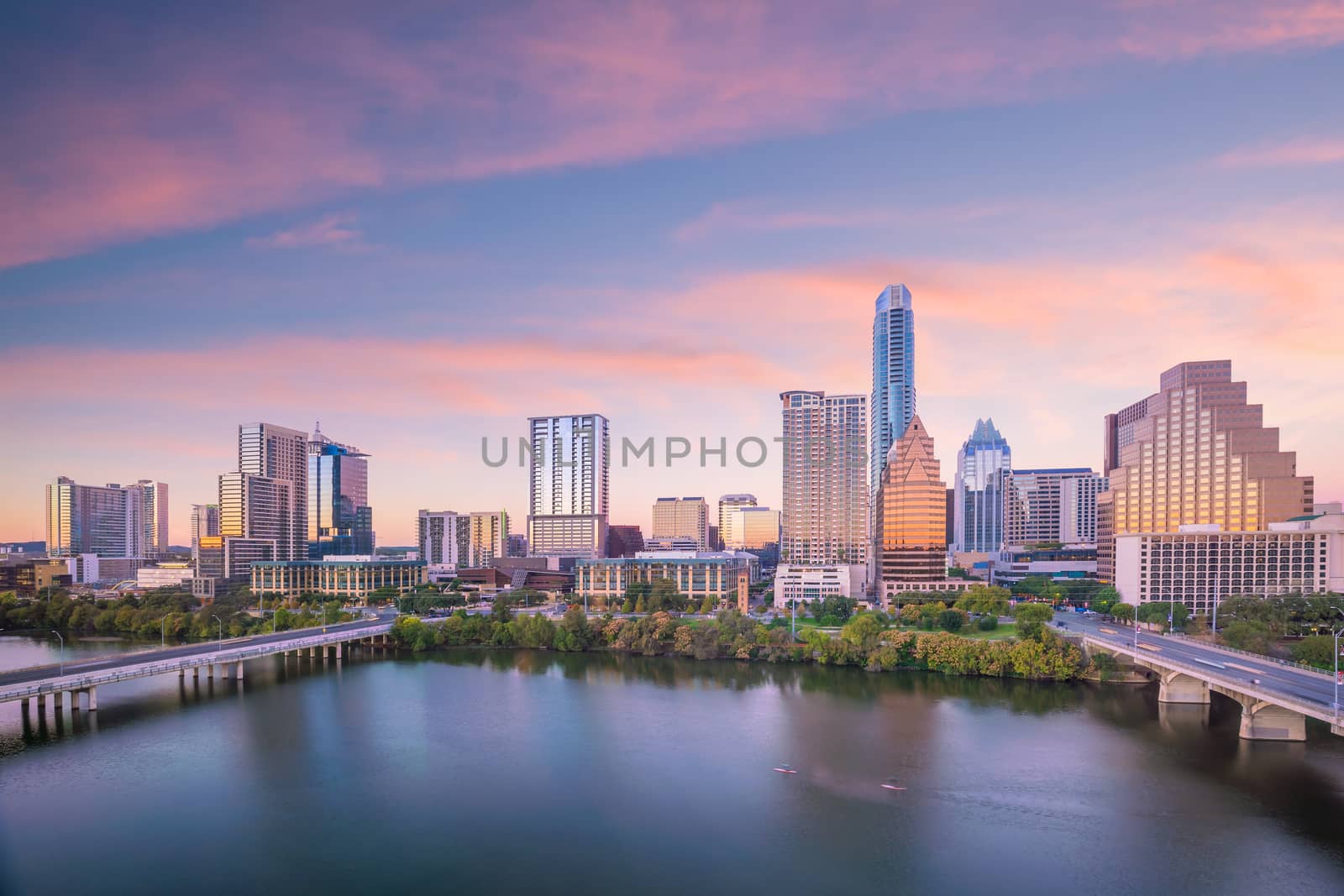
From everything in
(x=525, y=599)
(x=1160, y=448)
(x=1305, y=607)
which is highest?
(x=1160, y=448)

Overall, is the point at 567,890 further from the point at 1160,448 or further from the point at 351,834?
the point at 1160,448

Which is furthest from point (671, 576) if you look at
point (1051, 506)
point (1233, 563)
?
point (1051, 506)

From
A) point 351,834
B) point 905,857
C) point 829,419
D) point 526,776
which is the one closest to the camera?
point 905,857

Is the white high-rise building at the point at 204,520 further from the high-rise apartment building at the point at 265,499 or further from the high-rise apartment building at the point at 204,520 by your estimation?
the high-rise apartment building at the point at 265,499

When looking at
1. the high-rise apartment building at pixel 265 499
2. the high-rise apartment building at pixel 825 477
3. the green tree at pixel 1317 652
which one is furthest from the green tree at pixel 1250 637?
the high-rise apartment building at pixel 265 499

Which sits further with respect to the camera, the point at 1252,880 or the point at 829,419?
the point at 829,419

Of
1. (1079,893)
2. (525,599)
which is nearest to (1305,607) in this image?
(1079,893)
